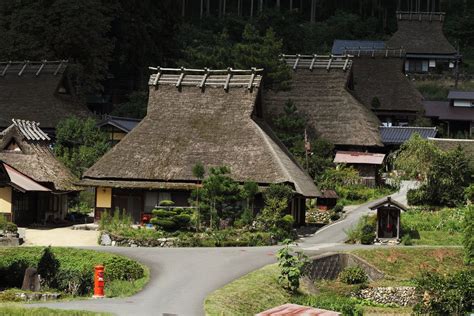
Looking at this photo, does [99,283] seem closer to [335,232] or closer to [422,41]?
[335,232]

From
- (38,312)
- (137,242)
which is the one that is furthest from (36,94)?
(38,312)

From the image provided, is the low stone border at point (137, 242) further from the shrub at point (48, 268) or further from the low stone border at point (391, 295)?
the low stone border at point (391, 295)

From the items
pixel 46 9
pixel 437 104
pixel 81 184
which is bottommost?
pixel 81 184

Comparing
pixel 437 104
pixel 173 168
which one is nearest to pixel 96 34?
pixel 437 104

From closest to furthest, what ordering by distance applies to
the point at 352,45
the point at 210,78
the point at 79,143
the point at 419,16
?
the point at 210,78 → the point at 79,143 → the point at 352,45 → the point at 419,16

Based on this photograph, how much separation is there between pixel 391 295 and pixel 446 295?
3.79 m

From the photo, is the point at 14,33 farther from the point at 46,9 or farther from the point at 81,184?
the point at 81,184

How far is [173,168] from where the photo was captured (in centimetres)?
5488

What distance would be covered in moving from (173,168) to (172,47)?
41.3m

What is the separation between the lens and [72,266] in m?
40.4

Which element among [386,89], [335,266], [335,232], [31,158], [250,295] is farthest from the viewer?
[386,89]

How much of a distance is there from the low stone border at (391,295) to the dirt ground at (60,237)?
11.9m

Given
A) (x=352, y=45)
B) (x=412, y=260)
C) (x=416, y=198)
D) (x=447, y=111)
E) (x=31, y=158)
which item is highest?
(x=352, y=45)

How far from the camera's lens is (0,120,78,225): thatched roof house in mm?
53281
